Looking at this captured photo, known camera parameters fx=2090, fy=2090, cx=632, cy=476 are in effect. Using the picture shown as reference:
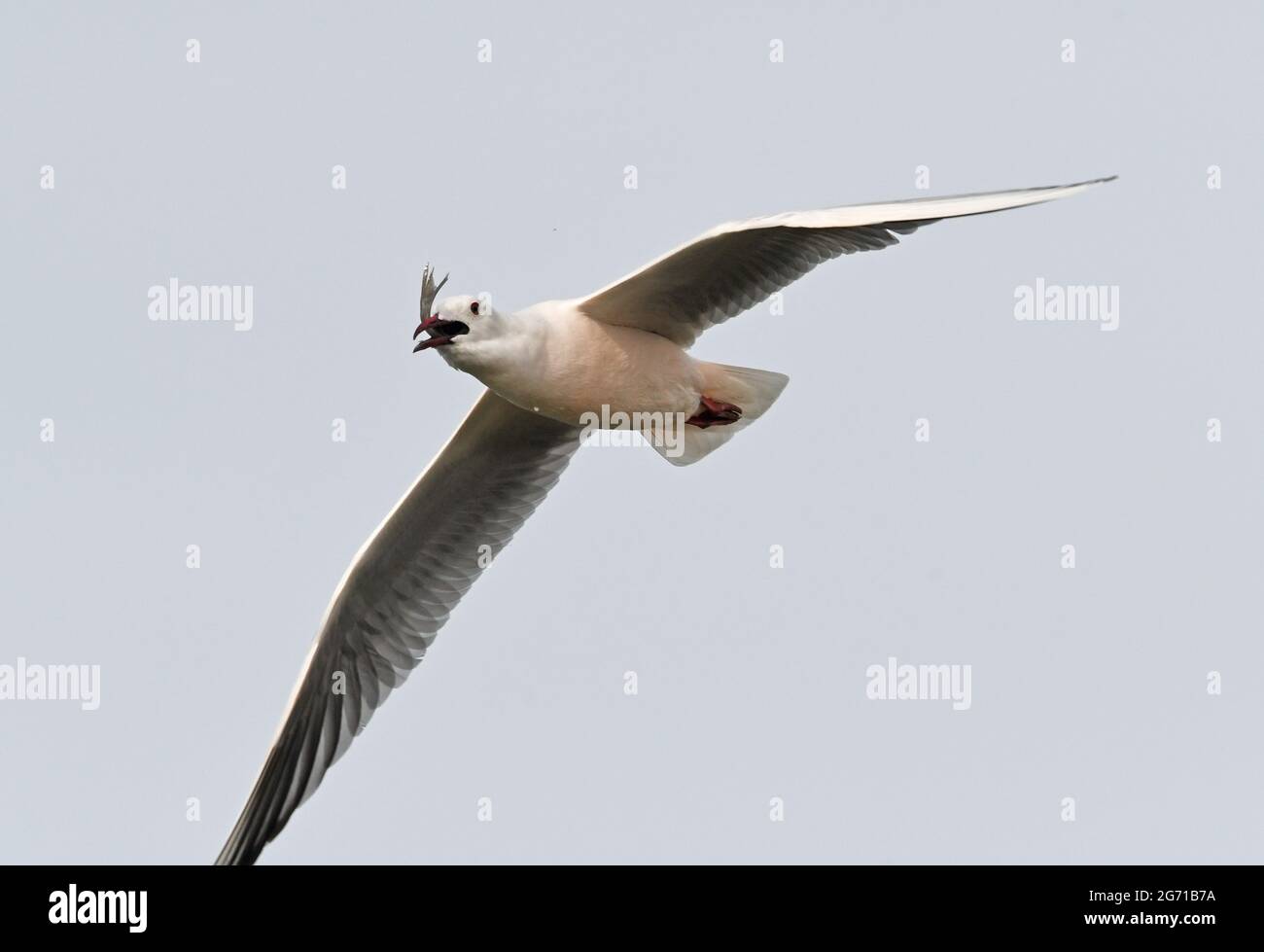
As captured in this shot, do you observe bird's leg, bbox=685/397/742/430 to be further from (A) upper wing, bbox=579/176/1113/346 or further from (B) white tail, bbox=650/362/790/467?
(A) upper wing, bbox=579/176/1113/346

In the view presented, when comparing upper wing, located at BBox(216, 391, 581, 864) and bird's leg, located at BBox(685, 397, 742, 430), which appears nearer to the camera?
bird's leg, located at BBox(685, 397, 742, 430)

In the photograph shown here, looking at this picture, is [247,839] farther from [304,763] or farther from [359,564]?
[359,564]

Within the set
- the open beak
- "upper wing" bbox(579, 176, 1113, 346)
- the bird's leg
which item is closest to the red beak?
the open beak

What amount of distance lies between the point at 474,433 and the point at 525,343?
1653mm

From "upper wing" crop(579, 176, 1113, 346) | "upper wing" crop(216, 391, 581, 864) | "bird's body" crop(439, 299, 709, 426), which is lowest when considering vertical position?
"upper wing" crop(216, 391, 581, 864)

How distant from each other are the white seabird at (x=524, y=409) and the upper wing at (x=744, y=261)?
0.01m

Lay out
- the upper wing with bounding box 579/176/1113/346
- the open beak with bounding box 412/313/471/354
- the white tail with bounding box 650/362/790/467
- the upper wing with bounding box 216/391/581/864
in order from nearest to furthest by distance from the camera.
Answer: the upper wing with bounding box 579/176/1113/346
the open beak with bounding box 412/313/471/354
the white tail with bounding box 650/362/790/467
the upper wing with bounding box 216/391/581/864

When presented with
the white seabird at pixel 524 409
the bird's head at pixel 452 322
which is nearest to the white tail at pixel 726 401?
the white seabird at pixel 524 409

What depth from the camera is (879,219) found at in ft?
36.7

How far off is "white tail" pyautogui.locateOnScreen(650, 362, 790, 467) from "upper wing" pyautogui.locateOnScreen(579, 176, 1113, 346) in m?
0.30

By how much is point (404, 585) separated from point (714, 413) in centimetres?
252

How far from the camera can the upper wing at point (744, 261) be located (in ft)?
36.8

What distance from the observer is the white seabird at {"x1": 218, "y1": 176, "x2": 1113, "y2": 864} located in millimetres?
11859

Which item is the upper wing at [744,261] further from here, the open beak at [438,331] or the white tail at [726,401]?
the open beak at [438,331]
